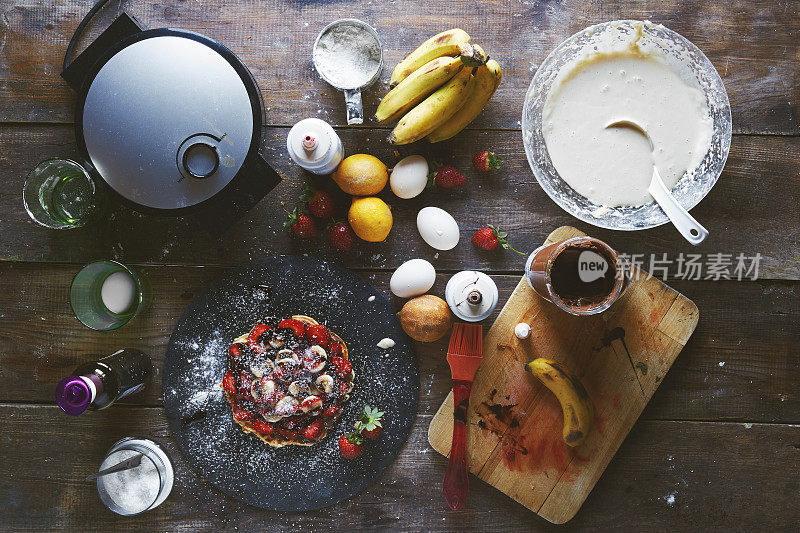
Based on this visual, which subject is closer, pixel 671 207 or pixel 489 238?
pixel 671 207

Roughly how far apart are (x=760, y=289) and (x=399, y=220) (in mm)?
1023

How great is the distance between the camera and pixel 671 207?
1.34 meters

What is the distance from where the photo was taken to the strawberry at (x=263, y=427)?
4.82ft

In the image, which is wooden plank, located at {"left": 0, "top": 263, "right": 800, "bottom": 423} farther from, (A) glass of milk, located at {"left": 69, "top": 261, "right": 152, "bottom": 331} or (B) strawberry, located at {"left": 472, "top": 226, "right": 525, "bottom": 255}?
(B) strawberry, located at {"left": 472, "top": 226, "right": 525, "bottom": 255}

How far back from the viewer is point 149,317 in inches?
59.9

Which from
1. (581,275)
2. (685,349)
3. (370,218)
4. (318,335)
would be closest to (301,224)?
(370,218)

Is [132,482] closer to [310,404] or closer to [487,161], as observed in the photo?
[310,404]

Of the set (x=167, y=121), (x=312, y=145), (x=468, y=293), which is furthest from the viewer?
(x=468, y=293)

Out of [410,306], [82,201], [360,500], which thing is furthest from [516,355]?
[82,201]

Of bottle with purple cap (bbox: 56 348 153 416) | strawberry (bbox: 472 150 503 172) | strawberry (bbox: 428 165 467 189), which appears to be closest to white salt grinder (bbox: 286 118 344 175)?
strawberry (bbox: 428 165 467 189)

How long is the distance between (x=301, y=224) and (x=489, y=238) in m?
0.50

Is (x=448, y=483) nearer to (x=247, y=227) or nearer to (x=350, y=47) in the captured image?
(x=247, y=227)

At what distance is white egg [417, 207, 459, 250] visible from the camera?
1427 mm

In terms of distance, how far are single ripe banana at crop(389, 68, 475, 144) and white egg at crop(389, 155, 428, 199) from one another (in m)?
0.09
